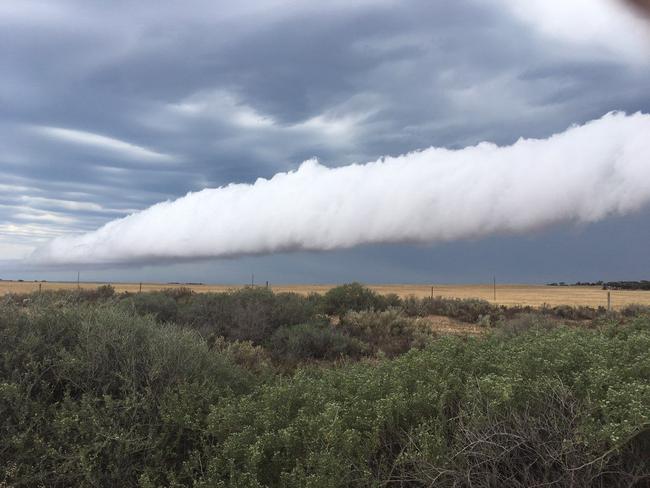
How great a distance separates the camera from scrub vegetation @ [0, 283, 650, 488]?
3.92 m

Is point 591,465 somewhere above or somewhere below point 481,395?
below

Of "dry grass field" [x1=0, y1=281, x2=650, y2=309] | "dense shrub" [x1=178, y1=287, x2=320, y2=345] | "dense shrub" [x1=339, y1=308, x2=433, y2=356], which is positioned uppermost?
"dense shrub" [x1=178, y1=287, x2=320, y2=345]

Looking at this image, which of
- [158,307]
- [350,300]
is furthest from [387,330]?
[158,307]

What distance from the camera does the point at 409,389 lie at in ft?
18.5

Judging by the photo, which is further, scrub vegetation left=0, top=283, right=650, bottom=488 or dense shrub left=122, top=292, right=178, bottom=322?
dense shrub left=122, top=292, right=178, bottom=322

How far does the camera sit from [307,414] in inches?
208

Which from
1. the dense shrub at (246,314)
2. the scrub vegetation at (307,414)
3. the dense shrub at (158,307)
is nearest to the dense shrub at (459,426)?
the scrub vegetation at (307,414)

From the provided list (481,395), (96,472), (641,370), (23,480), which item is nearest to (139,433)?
(96,472)

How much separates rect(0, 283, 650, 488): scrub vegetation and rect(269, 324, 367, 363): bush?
7.27 meters

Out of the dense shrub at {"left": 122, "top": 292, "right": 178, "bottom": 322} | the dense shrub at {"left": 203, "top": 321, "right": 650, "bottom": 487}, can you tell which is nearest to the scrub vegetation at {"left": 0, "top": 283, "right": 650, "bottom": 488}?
the dense shrub at {"left": 203, "top": 321, "right": 650, "bottom": 487}

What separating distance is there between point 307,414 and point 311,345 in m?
10.2

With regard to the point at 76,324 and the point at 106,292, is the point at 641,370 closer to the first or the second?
the point at 76,324

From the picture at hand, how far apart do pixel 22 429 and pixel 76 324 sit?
6.42 feet

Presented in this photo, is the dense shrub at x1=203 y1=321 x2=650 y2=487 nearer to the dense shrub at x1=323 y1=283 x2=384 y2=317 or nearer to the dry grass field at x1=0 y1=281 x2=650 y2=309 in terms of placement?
the dense shrub at x1=323 y1=283 x2=384 y2=317
